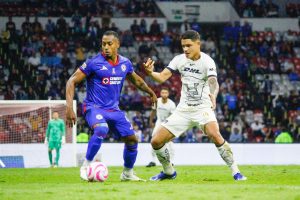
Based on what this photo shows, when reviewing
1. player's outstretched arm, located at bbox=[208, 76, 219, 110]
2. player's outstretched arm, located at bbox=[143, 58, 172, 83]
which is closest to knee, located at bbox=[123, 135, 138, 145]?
player's outstretched arm, located at bbox=[143, 58, 172, 83]

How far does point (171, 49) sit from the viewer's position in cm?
3888

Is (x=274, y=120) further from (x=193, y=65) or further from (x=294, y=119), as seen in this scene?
(x=193, y=65)

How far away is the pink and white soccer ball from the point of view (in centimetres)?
1292

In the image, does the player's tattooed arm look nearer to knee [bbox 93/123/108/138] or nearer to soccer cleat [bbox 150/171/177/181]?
soccer cleat [bbox 150/171/177/181]

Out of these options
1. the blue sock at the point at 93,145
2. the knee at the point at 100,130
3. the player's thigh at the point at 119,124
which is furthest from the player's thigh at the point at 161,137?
the blue sock at the point at 93,145

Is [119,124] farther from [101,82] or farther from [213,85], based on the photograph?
[213,85]

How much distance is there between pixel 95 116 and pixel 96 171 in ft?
3.23

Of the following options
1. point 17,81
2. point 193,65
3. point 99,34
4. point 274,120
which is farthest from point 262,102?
point 193,65

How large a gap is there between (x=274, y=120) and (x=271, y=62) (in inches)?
211

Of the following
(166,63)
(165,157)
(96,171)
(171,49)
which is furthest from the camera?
(171,49)

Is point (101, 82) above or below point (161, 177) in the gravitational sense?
above

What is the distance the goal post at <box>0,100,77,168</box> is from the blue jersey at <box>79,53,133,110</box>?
13040 millimetres

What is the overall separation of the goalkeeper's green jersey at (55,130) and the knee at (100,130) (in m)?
13.2

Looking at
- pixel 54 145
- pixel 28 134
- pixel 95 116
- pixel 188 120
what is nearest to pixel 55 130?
pixel 54 145
